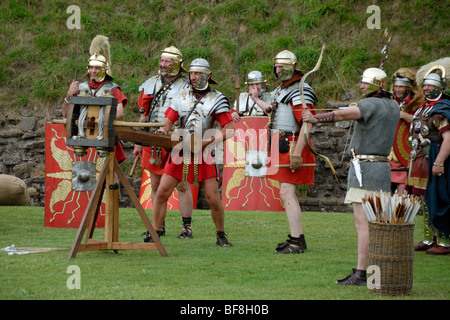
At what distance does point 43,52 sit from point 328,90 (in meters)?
5.76

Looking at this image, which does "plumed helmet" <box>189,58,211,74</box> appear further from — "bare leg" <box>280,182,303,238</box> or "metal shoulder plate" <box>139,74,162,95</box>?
"bare leg" <box>280,182,303,238</box>

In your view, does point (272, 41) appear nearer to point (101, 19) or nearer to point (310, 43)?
point (310, 43)

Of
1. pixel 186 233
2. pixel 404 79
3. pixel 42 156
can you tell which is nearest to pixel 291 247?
pixel 186 233

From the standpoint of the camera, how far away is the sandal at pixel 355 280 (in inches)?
199

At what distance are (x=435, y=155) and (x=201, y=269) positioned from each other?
9.18 feet

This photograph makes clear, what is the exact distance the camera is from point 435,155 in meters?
7.07

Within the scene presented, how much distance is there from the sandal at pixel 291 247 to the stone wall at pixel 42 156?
503 centimetres

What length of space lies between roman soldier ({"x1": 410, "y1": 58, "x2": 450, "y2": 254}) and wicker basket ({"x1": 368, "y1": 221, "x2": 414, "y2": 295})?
7.23ft

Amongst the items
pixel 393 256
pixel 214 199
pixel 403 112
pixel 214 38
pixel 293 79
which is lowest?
pixel 393 256

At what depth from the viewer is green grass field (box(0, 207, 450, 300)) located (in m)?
4.70

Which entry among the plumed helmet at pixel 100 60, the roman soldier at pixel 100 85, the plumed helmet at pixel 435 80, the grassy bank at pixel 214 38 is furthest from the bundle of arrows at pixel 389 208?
the grassy bank at pixel 214 38

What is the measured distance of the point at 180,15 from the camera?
48.7 ft

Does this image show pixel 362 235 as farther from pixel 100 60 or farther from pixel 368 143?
pixel 100 60
